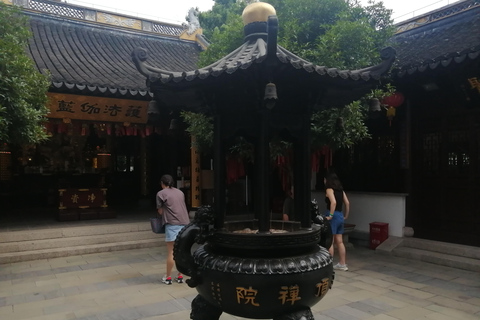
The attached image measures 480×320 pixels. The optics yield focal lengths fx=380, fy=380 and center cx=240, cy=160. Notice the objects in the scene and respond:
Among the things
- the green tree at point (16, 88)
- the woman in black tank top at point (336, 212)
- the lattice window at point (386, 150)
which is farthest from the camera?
the lattice window at point (386, 150)

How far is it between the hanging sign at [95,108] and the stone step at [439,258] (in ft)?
22.5

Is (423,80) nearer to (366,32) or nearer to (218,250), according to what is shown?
(366,32)

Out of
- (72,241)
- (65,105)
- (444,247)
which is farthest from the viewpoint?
(65,105)

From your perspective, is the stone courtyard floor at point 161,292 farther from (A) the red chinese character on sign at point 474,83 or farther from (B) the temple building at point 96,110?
(B) the temple building at point 96,110

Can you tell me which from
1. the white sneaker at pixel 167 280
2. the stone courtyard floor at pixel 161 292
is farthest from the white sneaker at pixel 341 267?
the white sneaker at pixel 167 280

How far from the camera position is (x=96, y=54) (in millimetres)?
11570

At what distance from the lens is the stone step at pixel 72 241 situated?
7738 millimetres

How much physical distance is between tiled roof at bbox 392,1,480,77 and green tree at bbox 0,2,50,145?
255 inches

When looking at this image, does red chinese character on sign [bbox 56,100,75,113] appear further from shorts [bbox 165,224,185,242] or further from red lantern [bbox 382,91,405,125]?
red lantern [bbox 382,91,405,125]

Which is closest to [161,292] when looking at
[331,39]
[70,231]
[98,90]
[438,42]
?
[70,231]

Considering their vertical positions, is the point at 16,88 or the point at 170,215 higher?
the point at 16,88

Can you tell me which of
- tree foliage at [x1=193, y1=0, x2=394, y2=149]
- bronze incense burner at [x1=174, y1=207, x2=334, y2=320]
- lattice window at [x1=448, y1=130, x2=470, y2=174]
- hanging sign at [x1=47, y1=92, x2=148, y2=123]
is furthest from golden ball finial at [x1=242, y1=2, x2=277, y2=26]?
hanging sign at [x1=47, y1=92, x2=148, y2=123]

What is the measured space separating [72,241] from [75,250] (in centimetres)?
44

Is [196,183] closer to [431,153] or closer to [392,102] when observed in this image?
[392,102]
